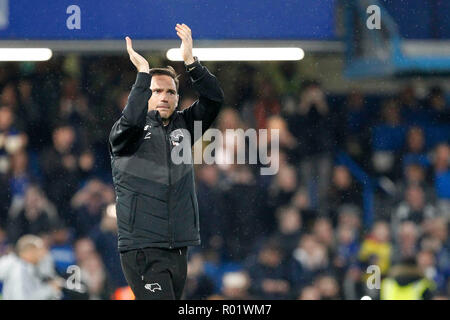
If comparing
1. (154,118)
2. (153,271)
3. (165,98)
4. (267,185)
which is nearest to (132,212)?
(153,271)

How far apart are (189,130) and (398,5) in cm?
520

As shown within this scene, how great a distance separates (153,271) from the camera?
579 centimetres

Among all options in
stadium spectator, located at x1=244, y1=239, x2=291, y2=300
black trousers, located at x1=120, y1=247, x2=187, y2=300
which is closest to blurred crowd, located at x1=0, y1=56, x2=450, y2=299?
stadium spectator, located at x1=244, y1=239, x2=291, y2=300

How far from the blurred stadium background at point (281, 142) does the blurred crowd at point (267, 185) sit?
1 centimetres

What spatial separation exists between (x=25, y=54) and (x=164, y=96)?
4.89 m

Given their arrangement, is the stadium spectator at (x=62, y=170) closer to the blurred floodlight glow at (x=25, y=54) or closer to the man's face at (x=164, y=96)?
the blurred floodlight glow at (x=25, y=54)

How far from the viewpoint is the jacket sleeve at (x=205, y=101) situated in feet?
19.5

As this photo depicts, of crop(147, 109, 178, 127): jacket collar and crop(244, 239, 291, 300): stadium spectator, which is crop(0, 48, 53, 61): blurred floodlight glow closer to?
crop(244, 239, 291, 300): stadium spectator

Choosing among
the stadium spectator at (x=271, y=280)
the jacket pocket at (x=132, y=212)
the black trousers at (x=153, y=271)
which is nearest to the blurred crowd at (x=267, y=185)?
the stadium spectator at (x=271, y=280)

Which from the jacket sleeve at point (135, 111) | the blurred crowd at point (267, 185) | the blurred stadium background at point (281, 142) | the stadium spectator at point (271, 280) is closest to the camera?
the jacket sleeve at point (135, 111)

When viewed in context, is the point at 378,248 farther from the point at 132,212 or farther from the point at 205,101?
the point at 132,212

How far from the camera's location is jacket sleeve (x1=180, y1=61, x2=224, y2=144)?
234 inches

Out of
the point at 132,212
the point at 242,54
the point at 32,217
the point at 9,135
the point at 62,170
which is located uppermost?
the point at 242,54

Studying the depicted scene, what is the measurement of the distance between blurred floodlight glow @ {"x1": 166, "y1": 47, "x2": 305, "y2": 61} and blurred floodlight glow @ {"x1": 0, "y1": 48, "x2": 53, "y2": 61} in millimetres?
1221
